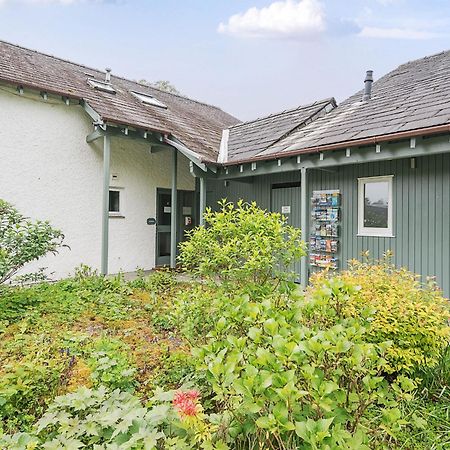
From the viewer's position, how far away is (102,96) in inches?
350

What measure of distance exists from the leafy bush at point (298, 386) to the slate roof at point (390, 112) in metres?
4.80

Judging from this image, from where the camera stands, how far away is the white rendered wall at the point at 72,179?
→ 7430 millimetres

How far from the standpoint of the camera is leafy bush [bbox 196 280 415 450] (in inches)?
59.6

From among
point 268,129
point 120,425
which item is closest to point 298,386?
point 120,425

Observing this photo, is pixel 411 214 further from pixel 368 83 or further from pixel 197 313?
pixel 197 313

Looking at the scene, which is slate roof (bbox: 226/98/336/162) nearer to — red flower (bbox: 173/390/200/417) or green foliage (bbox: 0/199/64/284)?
green foliage (bbox: 0/199/64/284)

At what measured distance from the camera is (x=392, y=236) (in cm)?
638

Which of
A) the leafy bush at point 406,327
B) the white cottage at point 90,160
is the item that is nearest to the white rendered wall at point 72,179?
the white cottage at point 90,160

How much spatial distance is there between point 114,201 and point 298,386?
815cm

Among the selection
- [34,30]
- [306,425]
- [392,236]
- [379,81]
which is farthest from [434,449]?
[34,30]

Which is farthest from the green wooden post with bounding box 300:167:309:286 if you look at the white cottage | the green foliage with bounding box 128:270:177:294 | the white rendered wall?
the white rendered wall

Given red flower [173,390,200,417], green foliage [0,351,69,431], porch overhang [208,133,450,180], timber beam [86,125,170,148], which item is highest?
timber beam [86,125,170,148]

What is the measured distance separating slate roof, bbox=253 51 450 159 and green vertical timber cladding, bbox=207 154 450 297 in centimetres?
70

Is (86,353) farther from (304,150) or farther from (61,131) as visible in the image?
(61,131)
